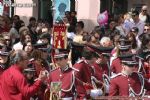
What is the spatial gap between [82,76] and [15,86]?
45.5 inches

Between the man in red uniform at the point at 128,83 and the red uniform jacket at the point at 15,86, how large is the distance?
1.10 metres

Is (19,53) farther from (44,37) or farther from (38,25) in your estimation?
(38,25)

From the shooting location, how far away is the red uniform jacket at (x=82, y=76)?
8.91 m

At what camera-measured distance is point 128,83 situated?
8594 millimetres

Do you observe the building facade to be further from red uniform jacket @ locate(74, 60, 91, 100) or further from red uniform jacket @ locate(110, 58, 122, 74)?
red uniform jacket @ locate(74, 60, 91, 100)

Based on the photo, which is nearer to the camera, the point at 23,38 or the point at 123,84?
the point at 123,84

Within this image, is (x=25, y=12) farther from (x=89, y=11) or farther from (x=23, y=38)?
(x=23, y=38)

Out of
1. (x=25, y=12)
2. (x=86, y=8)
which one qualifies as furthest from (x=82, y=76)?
(x=25, y=12)

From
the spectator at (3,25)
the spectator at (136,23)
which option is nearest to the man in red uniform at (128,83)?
the spectator at (136,23)

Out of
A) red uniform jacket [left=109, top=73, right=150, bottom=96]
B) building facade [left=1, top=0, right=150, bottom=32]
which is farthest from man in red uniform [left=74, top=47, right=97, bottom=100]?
building facade [left=1, top=0, right=150, bottom=32]

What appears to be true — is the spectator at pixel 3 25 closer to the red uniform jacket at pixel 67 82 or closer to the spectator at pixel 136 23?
the spectator at pixel 136 23

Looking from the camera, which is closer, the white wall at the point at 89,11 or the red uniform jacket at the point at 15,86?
the red uniform jacket at the point at 15,86

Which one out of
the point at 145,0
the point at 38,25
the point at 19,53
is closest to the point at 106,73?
the point at 19,53

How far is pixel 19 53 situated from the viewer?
29.2 feet
